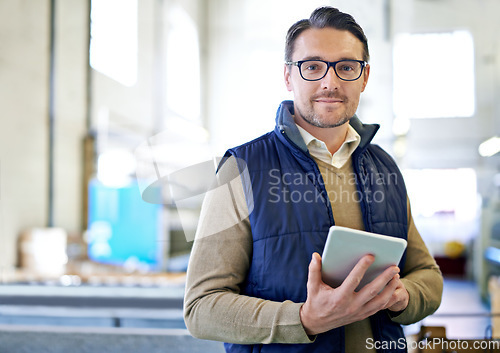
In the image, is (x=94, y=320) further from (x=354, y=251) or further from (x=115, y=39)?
(x=115, y=39)

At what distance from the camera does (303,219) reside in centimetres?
105

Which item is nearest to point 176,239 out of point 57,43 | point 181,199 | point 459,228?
point 57,43

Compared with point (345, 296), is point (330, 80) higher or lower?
higher

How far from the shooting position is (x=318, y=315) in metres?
0.87

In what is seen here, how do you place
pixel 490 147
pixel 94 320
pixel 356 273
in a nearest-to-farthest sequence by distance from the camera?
pixel 356 273
pixel 94 320
pixel 490 147

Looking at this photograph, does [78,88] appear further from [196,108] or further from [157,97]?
[196,108]

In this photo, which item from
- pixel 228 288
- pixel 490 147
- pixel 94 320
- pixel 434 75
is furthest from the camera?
pixel 434 75

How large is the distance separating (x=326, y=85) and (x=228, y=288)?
21.2 inches

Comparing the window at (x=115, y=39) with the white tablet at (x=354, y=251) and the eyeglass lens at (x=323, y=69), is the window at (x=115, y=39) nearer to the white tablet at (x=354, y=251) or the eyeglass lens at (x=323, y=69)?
the eyeglass lens at (x=323, y=69)

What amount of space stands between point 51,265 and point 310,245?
3664 millimetres

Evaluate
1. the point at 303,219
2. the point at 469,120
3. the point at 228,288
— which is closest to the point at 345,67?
the point at 303,219

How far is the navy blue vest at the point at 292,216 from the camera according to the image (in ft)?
3.35

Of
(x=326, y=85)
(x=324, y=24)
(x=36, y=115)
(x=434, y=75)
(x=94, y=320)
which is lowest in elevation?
(x=94, y=320)

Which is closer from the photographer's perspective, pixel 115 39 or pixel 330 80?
pixel 330 80
